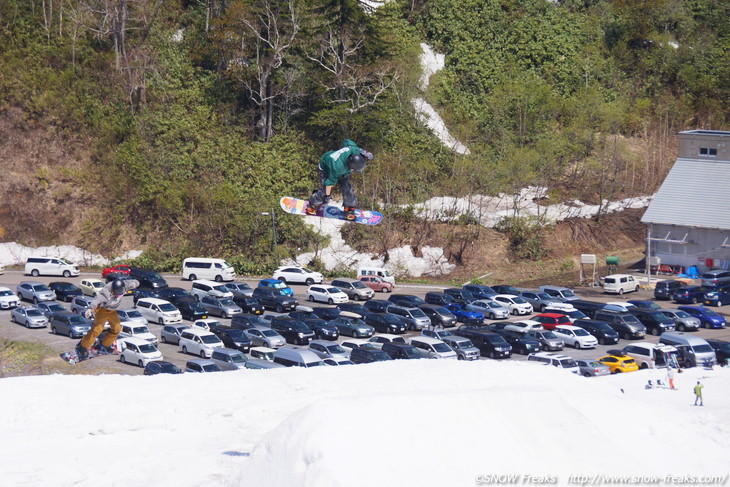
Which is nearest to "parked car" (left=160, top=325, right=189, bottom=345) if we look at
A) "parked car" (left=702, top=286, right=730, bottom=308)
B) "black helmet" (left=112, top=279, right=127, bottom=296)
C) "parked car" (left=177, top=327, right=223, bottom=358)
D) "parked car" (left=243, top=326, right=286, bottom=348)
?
"parked car" (left=177, top=327, right=223, bottom=358)

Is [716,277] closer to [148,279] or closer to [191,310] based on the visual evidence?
[191,310]

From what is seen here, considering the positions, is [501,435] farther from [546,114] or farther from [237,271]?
[546,114]

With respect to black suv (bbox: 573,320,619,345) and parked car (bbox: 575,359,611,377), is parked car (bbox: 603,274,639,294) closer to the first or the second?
black suv (bbox: 573,320,619,345)

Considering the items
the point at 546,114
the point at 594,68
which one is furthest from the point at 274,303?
the point at 594,68

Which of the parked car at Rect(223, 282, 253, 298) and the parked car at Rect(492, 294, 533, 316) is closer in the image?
the parked car at Rect(492, 294, 533, 316)

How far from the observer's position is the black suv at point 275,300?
149 feet

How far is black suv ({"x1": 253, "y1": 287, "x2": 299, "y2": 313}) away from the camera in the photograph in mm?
45438

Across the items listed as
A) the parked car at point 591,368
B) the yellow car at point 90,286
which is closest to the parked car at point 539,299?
the parked car at point 591,368

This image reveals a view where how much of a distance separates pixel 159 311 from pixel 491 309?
57.9ft

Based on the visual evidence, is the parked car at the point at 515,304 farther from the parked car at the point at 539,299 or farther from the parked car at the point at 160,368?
the parked car at the point at 160,368

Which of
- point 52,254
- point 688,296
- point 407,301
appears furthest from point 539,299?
point 52,254

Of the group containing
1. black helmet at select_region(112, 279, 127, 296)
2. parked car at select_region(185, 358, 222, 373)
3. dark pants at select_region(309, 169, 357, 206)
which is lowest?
parked car at select_region(185, 358, 222, 373)

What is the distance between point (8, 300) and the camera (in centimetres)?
4516

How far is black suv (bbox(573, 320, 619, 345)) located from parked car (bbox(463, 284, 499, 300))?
788 centimetres
